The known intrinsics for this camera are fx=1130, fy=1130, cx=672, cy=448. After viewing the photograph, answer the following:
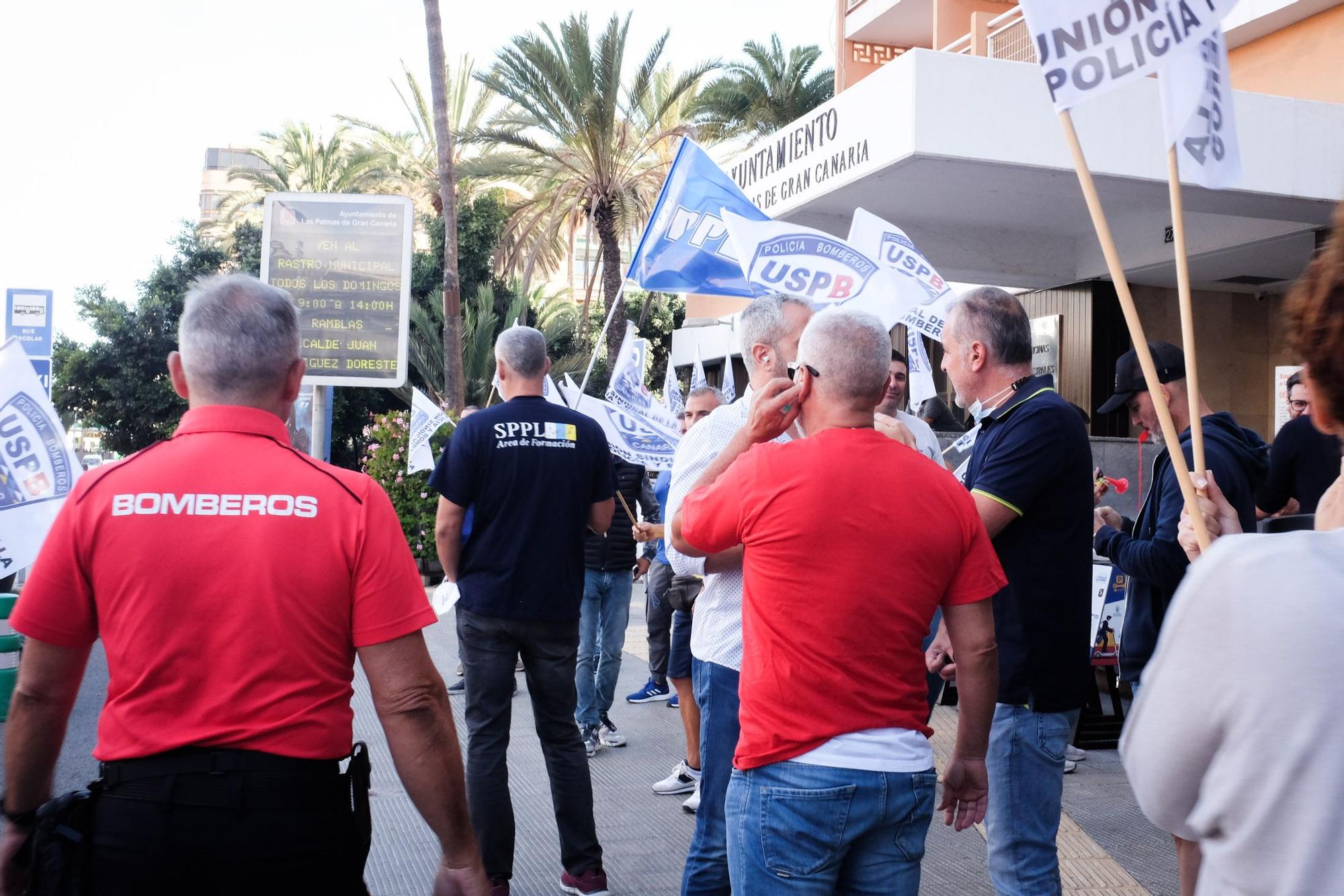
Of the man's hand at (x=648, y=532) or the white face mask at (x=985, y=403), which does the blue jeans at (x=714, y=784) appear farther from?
the man's hand at (x=648, y=532)

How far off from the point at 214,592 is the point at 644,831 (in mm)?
3578

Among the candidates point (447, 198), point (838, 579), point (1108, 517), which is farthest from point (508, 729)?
point (447, 198)

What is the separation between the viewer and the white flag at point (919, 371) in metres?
7.92

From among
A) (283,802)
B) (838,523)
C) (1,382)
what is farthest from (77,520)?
(1,382)

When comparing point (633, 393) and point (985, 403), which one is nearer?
point (985, 403)

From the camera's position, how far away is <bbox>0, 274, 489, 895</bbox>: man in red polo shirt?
6.86 ft

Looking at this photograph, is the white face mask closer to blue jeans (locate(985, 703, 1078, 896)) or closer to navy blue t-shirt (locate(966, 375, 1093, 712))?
navy blue t-shirt (locate(966, 375, 1093, 712))

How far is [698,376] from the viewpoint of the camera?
14570 mm

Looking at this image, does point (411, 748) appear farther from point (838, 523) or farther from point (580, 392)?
point (580, 392)

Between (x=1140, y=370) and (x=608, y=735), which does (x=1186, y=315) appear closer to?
(x=1140, y=370)

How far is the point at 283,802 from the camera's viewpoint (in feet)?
6.96

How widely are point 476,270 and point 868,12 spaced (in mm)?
11076

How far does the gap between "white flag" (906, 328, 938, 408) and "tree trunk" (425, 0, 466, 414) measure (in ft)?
34.6

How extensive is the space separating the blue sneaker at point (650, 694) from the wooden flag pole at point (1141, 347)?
5826mm
